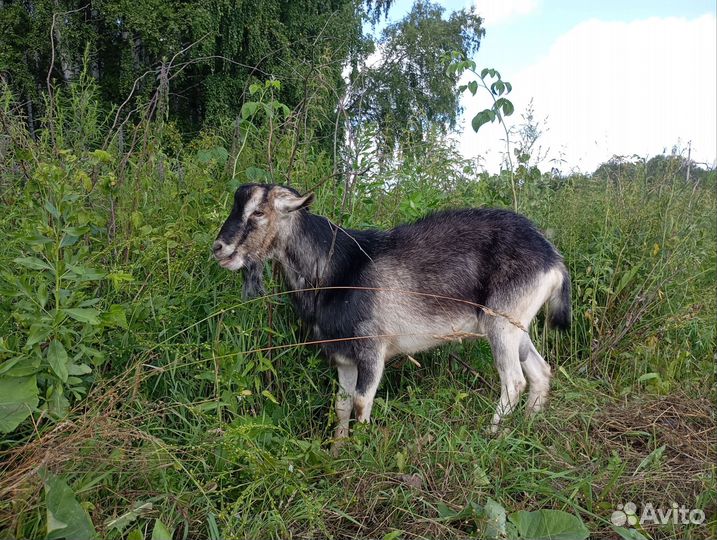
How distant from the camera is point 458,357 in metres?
4.29

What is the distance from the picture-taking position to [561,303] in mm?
4086

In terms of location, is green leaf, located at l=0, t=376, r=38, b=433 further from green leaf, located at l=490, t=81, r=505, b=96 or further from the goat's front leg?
green leaf, located at l=490, t=81, r=505, b=96

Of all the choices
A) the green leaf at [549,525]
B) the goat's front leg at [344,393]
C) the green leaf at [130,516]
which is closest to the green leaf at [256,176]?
the goat's front leg at [344,393]

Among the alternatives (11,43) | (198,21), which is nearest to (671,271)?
(198,21)

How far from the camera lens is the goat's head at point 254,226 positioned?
3.49 metres

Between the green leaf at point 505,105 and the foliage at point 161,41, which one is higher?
the foliage at point 161,41

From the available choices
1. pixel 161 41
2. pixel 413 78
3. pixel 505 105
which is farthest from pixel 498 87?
pixel 161 41

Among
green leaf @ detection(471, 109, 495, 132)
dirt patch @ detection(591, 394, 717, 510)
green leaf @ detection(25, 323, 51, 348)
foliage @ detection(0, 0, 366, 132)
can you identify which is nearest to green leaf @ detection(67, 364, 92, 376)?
green leaf @ detection(25, 323, 51, 348)

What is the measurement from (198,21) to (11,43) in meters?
4.58

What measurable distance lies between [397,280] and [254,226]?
3.18 feet

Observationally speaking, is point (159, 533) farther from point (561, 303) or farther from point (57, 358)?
point (561, 303)

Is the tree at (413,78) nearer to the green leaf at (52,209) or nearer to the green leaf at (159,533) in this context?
the green leaf at (52,209)

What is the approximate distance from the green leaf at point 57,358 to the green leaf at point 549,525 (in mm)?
1941

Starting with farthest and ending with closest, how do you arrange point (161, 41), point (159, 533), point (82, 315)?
point (161, 41)
point (82, 315)
point (159, 533)
